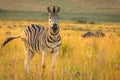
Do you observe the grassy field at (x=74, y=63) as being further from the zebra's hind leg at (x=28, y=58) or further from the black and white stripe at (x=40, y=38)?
the black and white stripe at (x=40, y=38)

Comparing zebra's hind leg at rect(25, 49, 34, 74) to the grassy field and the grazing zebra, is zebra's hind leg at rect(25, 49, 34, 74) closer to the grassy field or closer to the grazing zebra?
the grazing zebra

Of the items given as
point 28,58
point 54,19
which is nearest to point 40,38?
point 28,58

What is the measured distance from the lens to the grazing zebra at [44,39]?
7862 mm

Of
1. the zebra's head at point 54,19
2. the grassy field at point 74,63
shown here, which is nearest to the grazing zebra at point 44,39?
the zebra's head at point 54,19

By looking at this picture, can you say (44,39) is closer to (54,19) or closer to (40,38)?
(40,38)

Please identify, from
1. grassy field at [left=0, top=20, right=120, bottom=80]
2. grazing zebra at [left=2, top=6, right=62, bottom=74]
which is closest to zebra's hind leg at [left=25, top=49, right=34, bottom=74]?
grazing zebra at [left=2, top=6, right=62, bottom=74]

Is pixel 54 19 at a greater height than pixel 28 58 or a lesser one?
greater

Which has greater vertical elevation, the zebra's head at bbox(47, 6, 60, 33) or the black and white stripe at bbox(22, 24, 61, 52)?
the zebra's head at bbox(47, 6, 60, 33)

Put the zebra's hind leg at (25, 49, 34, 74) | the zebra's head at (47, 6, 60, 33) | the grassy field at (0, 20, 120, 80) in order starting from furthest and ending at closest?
the zebra's hind leg at (25, 49, 34, 74) → the zebra's head at (47, 6, 60, 33) → the grassy field at (0, 20, 120, 80)

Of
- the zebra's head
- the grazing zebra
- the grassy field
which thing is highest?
the zebra's head

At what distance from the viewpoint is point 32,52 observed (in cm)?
893

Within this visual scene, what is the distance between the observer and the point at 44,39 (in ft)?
27.0

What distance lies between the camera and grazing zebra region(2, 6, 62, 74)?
7.86 metres

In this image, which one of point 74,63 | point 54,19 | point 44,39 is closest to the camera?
point 54,19
